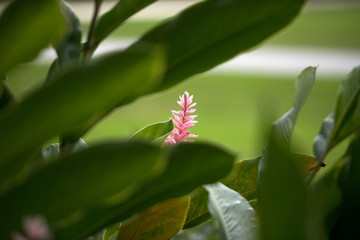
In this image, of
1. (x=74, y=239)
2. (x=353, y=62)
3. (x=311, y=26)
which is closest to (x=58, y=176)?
(x=74, y=239)

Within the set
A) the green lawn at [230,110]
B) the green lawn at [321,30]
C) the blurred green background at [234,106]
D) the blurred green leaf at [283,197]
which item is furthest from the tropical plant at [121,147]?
the green lawn at [321,30]

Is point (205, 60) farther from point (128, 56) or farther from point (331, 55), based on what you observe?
point (331, 55)

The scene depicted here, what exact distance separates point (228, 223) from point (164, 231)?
0.19ft

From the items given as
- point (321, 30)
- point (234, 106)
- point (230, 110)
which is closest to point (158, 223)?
point (230, 110)

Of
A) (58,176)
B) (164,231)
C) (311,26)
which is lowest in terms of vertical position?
(311,26)

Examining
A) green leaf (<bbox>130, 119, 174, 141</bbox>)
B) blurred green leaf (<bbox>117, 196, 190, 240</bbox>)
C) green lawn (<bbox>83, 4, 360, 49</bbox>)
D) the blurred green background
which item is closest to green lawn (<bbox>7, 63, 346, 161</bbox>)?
the blurred green background

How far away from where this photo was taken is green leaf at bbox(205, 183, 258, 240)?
1.15ft

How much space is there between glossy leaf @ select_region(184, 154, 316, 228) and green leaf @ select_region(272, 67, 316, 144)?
4cm

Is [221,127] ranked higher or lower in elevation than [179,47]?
lower

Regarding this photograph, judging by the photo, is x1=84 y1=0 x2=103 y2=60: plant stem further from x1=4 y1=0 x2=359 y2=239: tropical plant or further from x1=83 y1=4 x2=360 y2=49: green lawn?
x1=83 y1=4 x2=360 y2=49: green lawn

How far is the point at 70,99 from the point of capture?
0.80 feet

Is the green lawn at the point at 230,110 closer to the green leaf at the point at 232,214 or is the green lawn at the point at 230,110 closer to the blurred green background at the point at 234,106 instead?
the blurred green background at the point at 234,106

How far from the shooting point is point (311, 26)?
10.5m

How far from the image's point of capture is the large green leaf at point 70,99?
0.23 metres
